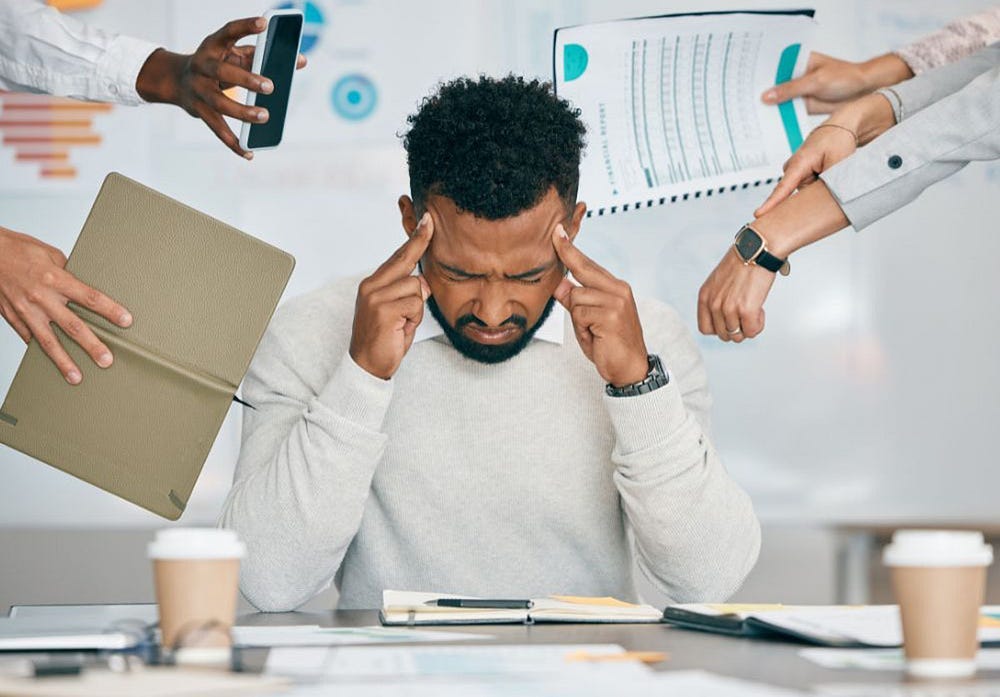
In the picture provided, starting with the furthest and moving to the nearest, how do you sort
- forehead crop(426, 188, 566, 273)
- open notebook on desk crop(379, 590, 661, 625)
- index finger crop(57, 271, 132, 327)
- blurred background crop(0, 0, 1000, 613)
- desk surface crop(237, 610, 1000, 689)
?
1. blurred background crop(0, 0, 1000, 613)
2. forehead crop(426, 188, 566, 273)
3. index finger crop(57, 271, 132, 327)
4. open notebook on desk crop(379, 590, 661, 625)
5. desk surface crop(237, 610, 1000, 689)

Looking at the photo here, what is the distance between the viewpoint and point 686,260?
105 inches

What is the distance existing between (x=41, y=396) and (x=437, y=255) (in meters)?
0.53

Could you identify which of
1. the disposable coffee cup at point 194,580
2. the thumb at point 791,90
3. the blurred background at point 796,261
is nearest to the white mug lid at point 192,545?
the disposable coffee cup at point 194,580

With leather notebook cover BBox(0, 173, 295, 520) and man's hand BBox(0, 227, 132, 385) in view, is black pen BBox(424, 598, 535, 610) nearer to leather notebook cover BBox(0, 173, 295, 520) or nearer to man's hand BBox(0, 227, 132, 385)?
leather notebook cover BBox(0, 173, 295, 520)

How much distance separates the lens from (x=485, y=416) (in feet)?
5.92

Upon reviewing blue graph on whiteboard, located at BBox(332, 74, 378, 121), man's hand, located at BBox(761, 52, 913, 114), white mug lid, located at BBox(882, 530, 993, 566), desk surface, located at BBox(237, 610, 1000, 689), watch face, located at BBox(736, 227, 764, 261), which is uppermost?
blue graph on whiteboard, located at BBox(332, 74, 378, 121)

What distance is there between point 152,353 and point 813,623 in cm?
86

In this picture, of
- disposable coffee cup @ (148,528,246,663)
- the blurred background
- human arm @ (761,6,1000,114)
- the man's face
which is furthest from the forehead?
the blurred background

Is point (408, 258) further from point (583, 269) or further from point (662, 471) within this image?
point (662, 471)

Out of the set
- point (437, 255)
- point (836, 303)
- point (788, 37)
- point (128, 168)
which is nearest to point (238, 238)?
point (437, 255)

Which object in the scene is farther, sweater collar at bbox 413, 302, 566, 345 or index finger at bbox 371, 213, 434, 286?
sweater collar at bbox 413, 302, 566, 345

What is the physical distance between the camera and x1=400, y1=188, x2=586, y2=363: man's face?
5.38 ft

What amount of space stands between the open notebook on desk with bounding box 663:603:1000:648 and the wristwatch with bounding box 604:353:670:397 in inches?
15.0

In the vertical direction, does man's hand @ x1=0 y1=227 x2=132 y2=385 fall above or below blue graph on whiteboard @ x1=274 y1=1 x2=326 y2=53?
below
